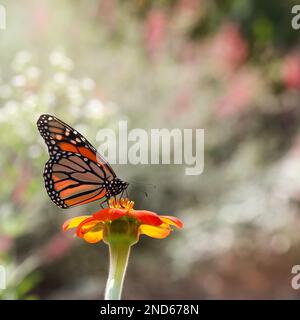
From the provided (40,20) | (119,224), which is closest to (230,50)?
(40,20)

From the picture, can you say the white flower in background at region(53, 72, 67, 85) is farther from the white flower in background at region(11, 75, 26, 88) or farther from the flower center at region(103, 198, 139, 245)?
the flower center at region(103, 198, 139, 245)

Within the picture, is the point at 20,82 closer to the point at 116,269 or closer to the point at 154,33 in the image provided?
the point at 154,33

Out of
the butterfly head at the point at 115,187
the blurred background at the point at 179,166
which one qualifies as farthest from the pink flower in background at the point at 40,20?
the butterfly head at the point at 115,187

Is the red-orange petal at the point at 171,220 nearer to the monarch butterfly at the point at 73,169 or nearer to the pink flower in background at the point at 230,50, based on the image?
the monarch butterfly at the point at 73,169

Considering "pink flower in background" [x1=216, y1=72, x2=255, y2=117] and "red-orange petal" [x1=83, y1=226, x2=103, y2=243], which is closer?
"red-orange petal" [x1=83, y1=226, x2=103, y2=243]

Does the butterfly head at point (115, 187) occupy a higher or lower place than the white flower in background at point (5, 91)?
lower

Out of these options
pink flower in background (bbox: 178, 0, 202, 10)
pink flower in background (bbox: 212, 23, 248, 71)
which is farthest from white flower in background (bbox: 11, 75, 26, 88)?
pink flower in background (bbox: 178, 0, 202, 10)
